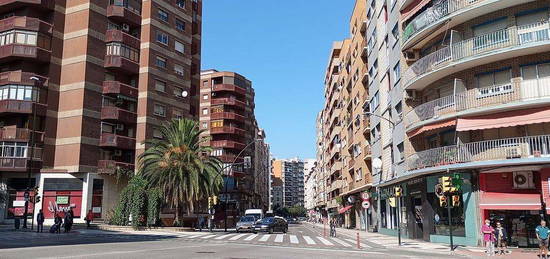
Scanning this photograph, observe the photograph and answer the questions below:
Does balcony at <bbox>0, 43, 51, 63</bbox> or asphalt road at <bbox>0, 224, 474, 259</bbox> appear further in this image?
balcony at <bbox>0, 43, 51, 63</bbox>

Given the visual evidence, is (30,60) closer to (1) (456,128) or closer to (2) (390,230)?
(2) (390,230)

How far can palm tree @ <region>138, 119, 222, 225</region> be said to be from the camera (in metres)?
43.4

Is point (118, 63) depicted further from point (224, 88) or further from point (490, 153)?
point (224, 88)

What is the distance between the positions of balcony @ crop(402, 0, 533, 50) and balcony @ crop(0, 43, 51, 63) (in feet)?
113

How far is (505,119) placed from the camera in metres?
24.8

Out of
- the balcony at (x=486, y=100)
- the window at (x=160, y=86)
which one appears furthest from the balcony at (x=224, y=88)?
the balcony at (x=486, y=100)

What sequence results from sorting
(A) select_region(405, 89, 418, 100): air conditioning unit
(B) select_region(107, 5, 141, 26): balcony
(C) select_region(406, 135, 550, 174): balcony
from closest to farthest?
(C) select_region(406, 135, 550, 174): balcony → (A) select_region(405, 89, 418, 100): air conditioning unit → (B) select_region(107, 5, 141, 26): balcony

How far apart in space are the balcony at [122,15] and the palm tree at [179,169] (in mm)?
14355

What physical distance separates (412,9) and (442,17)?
17.7 feet

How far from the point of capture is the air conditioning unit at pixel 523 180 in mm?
24531

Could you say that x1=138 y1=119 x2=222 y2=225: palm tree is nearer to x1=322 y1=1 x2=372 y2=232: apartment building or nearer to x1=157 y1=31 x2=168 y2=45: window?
x1=157 y1=31 x2=168 y2=45: window

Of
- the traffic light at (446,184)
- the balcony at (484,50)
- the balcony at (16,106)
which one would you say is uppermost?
the balcony at (16,106)

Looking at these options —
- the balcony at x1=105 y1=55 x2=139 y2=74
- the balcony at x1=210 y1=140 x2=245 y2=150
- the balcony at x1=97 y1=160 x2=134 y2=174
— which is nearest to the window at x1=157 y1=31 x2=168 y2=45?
the balcony at x1=105 y1=55 x2=139 y2=74

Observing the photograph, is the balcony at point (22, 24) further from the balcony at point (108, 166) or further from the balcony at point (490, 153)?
the balcony at point (490, 153)
